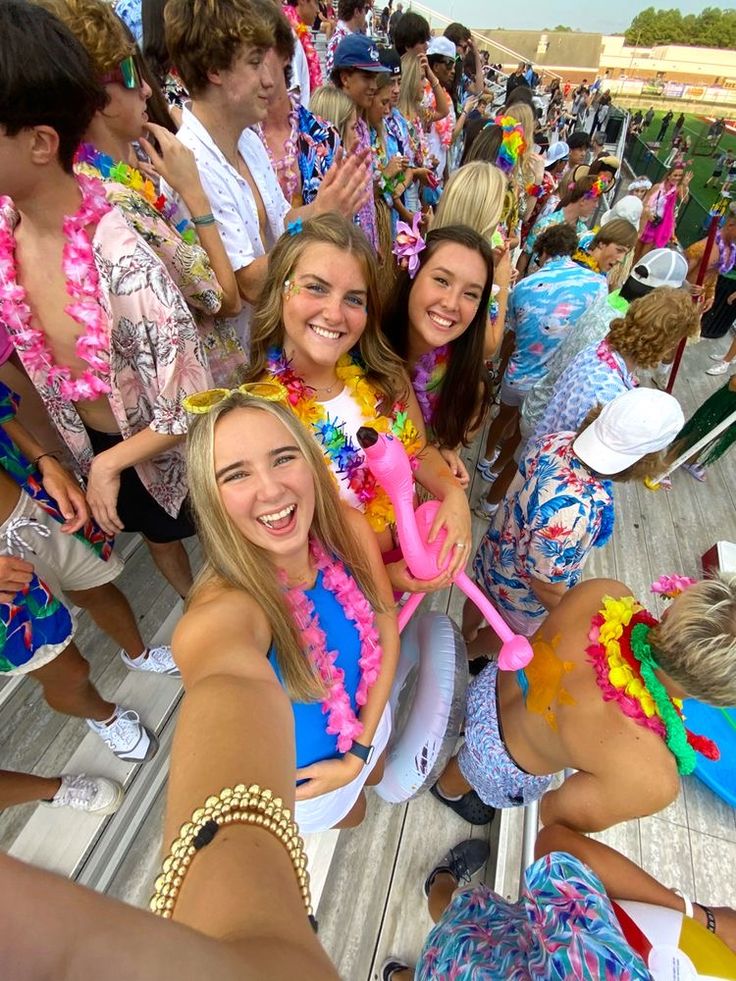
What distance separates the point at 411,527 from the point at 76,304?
1.09 metres

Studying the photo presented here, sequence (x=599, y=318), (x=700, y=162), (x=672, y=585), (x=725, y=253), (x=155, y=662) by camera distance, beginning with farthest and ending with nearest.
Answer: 1. (x=700, y=162)
2. (x=725, y=253)
3. (x=599, y=318)
4. (x=155, y=662)
5. (x=672, y=585)

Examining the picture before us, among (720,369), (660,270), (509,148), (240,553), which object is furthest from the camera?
(720,369)

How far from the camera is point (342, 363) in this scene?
1.67 m

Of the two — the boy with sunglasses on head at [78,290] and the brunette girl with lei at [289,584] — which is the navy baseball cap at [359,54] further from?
the brunette girl with lei at [289,584]

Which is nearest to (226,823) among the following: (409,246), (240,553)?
(240,553)

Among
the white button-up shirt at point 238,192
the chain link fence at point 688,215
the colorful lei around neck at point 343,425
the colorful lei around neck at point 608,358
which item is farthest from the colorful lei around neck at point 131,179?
the chain link fence at point 688,215

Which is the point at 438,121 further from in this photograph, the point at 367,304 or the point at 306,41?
the point at 367,304

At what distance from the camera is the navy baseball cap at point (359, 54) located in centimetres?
256

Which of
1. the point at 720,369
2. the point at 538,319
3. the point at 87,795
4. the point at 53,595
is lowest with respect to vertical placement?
the point at 720,369

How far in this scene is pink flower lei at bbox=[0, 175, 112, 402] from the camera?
115cm

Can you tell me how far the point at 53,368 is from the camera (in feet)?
4.15

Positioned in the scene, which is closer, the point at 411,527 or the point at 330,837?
the point at 411,527

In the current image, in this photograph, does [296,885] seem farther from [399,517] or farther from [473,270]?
[473,270]

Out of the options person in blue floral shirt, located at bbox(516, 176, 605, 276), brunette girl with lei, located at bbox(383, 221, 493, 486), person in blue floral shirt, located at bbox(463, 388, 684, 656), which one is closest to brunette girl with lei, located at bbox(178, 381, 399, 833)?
person in blue floral shirt, located at bbox(463, 388, 684, 656)
